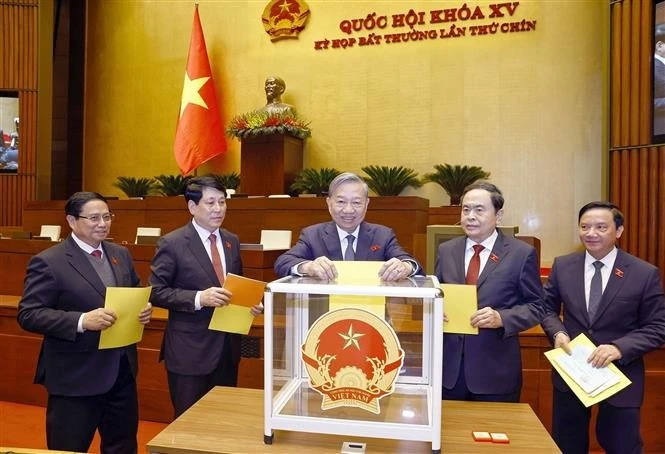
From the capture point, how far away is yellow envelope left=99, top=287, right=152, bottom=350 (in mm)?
1814

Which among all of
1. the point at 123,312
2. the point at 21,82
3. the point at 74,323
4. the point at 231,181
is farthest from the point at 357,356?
the point at 21,82

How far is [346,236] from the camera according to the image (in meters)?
1.92

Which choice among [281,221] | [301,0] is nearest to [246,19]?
[301,0]

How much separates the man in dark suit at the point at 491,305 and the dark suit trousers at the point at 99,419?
3.99 feet

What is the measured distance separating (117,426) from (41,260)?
71cm

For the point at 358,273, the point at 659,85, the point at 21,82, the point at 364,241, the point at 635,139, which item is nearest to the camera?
the point at 358,273

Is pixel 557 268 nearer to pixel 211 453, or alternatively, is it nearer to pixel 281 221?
pixel 211 453

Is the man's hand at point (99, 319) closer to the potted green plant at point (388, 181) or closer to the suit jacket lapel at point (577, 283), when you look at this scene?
the suit jacket lapel at point (577, 283)

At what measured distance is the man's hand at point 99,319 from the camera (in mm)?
1822

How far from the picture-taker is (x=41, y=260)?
6.38ft

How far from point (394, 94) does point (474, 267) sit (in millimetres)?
5291

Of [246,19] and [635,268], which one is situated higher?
[246,19]

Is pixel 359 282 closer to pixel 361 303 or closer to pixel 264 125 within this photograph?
pixel 361 303

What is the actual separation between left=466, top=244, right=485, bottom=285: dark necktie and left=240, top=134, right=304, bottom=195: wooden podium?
180 inches
